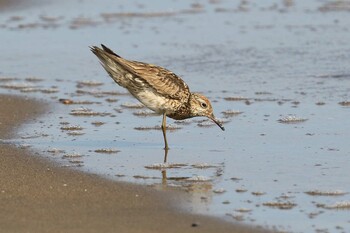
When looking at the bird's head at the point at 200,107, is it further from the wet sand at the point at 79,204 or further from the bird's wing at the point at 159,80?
the wet sand at the point at 79,204

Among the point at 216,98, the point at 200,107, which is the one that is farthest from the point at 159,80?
the point at 216,98

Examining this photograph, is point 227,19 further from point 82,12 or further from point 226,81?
point 226,81

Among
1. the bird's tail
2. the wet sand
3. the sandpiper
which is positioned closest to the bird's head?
the sandpiper

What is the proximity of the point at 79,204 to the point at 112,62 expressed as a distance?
2.78 m

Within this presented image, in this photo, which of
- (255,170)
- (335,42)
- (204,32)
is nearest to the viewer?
(255,170)

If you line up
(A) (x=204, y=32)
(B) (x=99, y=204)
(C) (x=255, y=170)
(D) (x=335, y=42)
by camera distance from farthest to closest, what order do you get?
(A) (x=204, y=32) → (D) (x=335, y=42) → (C) (x=255, y=170) → (B) (x=99, y=204)

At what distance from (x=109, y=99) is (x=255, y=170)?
151 inches

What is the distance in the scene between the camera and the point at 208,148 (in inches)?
393

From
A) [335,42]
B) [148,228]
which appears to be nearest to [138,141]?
[148,228]

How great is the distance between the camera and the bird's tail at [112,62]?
10281mm

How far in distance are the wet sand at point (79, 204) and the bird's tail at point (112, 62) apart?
1434 mm

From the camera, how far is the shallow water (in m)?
8.38

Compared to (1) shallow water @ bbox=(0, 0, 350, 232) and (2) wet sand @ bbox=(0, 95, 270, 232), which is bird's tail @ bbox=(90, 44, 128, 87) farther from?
(2) wet sand @ bbox=(0, 95, 270, 232)

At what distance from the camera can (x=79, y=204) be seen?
7.85 meters
